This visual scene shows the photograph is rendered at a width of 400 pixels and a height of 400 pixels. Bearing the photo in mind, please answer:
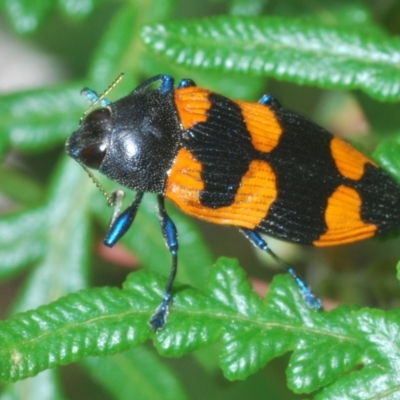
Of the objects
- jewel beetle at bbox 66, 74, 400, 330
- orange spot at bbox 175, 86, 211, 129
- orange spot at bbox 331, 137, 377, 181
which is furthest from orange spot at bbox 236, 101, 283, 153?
orange spot at bbox 331, 137, 377, 181

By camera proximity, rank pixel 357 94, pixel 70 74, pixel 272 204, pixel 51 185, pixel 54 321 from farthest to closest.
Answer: pixel 70 74
pixel 357 94
pixel 51 185
pixel 272 204
pixel 54 321

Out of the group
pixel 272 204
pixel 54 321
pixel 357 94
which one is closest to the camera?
pixel 54 321

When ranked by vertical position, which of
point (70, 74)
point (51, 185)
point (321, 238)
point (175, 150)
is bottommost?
point (70, 74)

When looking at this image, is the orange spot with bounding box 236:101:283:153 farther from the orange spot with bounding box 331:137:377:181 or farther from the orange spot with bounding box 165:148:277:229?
the orange spot with bounding box 331:137:377:181

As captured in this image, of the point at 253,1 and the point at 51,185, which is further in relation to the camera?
the point at 253,1

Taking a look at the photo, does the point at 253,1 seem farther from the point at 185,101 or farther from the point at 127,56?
the point at 185,101

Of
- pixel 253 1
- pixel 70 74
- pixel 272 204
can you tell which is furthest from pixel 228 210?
pixel 70 74

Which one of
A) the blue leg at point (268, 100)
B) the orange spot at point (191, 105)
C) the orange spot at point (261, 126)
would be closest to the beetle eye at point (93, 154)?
the orange spot at point (191, 105)
